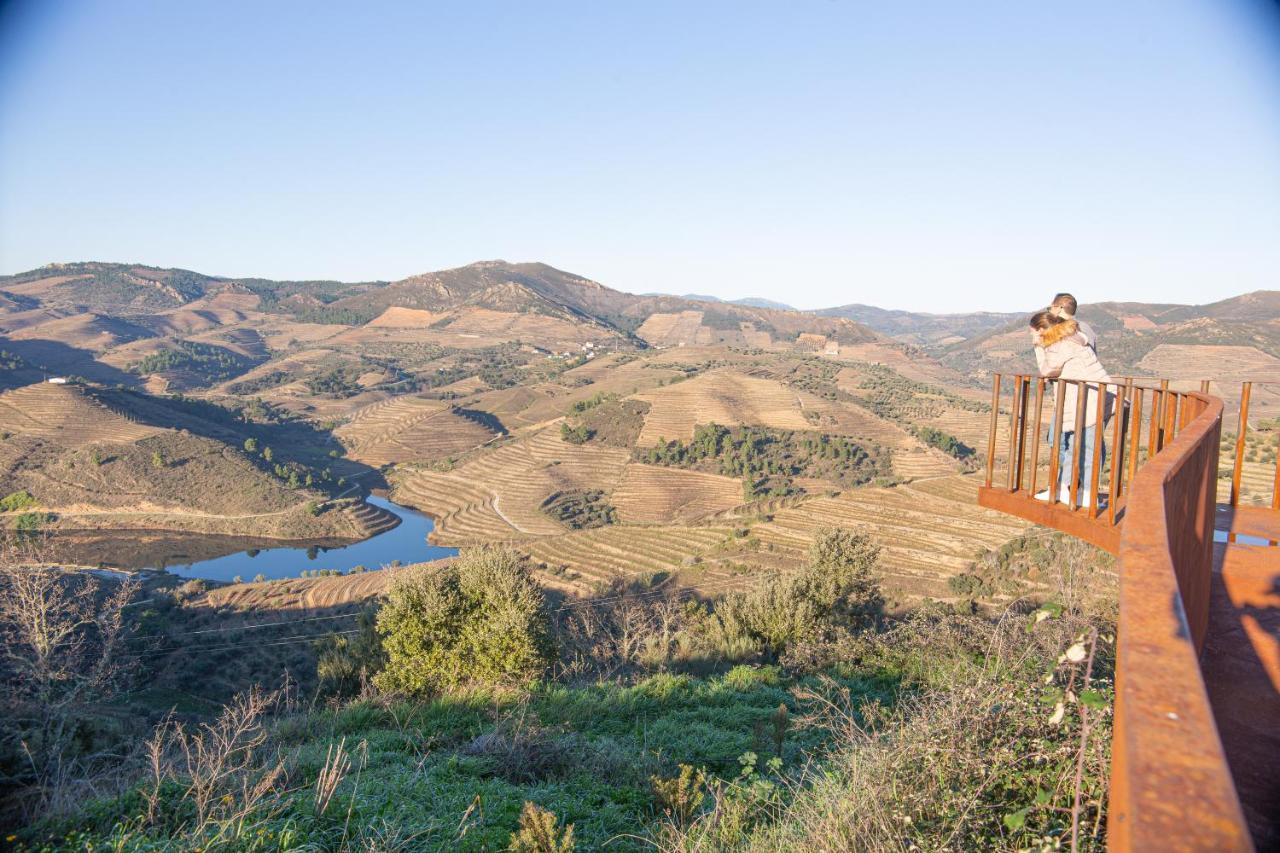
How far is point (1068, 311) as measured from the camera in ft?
16.6

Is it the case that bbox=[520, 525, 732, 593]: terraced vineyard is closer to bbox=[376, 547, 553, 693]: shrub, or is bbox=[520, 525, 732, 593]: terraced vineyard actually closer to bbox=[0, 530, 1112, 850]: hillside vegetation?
bbox=[376, 547, 553, 693]: shrub

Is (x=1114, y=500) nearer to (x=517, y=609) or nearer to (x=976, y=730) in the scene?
(x=976, y=730)

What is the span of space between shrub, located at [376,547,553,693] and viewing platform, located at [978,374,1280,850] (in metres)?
7.22

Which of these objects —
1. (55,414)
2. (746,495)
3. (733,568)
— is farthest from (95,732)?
(55,414)

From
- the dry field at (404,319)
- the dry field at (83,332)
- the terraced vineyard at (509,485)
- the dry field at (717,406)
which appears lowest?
the terraced vineyard at (509,485)

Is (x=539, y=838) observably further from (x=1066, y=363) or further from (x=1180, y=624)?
(x=1066, y=363)

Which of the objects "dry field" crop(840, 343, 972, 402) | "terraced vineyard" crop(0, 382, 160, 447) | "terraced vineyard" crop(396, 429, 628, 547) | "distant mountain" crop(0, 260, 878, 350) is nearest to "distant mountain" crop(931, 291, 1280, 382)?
"dry field" crop(840, 343, 972, 402)

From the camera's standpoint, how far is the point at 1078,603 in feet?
27.2

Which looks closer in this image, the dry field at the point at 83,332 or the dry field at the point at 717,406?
the dry field at the point at 717,406

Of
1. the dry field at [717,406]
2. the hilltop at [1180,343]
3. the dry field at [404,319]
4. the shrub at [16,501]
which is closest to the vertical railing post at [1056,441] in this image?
the hilltop at [1180,343]

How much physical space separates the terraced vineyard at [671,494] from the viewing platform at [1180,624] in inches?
1772

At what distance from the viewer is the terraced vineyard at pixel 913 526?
29.4 meters

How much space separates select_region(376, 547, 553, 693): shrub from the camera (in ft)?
33.9

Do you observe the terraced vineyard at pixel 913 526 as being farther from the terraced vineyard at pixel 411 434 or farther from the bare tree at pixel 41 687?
the terraced vineyard at pixel 411 434
